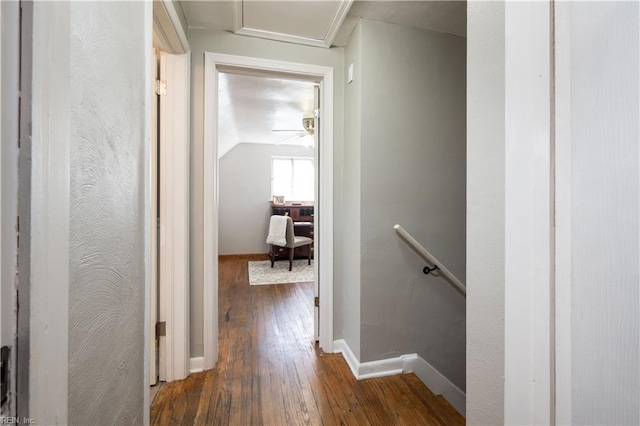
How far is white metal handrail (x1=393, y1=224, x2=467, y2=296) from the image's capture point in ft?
5.92

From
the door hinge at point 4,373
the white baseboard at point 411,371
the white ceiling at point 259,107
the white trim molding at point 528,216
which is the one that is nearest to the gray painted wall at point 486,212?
the white trim molding at point 528,216

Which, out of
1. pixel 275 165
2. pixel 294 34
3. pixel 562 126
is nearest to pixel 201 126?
pixel 294 34

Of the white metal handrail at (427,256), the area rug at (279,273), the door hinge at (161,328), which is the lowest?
the area rug at (279,273)

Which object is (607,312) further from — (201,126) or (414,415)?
(201,126)

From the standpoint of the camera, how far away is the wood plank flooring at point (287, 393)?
4.68 ft

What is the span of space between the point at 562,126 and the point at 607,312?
36cm

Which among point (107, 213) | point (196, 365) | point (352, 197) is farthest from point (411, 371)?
point (107, 213)

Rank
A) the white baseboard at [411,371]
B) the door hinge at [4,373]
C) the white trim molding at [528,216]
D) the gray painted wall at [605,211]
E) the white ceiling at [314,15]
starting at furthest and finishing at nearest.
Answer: the white baseboard at [411,371], the white ceiling at [314,15], the white trim molding at [528,216], the gray painted wall at [605,211], the door hinge at [4,373]

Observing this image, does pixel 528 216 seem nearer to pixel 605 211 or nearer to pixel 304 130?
pixel 605 211

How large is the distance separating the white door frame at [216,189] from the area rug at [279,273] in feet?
6.61

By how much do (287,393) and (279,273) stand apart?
2871 millimetres

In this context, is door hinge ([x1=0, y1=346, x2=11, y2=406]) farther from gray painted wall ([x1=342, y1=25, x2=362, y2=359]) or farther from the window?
the window

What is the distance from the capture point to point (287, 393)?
161cm

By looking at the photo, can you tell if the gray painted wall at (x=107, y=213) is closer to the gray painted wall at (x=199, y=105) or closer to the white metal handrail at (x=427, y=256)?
the gray painted wall at (x=199, y=105)
